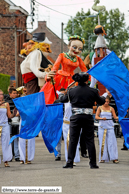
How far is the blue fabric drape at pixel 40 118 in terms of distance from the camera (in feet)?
32.5

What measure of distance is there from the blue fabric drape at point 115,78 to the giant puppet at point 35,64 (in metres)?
2.83

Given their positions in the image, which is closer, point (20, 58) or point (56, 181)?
point (56, 181)

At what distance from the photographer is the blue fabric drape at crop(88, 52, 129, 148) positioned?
9516 millimetres

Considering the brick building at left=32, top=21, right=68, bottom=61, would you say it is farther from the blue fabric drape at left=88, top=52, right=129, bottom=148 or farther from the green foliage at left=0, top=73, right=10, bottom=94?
the blue fabric drape at left=88, top=52, right=129, bottom=148

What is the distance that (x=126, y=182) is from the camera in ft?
24.2

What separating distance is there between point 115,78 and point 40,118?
1865 mm

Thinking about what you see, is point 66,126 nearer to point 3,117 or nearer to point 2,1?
point 3,117

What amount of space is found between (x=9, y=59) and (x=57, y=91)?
36223 mm

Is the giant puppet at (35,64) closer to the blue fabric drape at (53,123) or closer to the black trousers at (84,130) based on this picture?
the blue fabric drape at (53,123)

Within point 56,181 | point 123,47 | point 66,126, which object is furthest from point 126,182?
point 123,47

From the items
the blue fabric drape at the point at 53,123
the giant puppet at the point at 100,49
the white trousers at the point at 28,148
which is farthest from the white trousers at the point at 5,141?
the giant puppet at the point at 100,49

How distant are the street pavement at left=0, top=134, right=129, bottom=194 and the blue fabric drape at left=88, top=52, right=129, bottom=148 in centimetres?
135

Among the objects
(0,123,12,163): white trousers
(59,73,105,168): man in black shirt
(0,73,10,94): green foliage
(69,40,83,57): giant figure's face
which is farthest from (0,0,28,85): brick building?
(59,73,105,168): man in black shirt

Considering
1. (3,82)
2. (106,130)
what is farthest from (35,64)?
(3,82)
